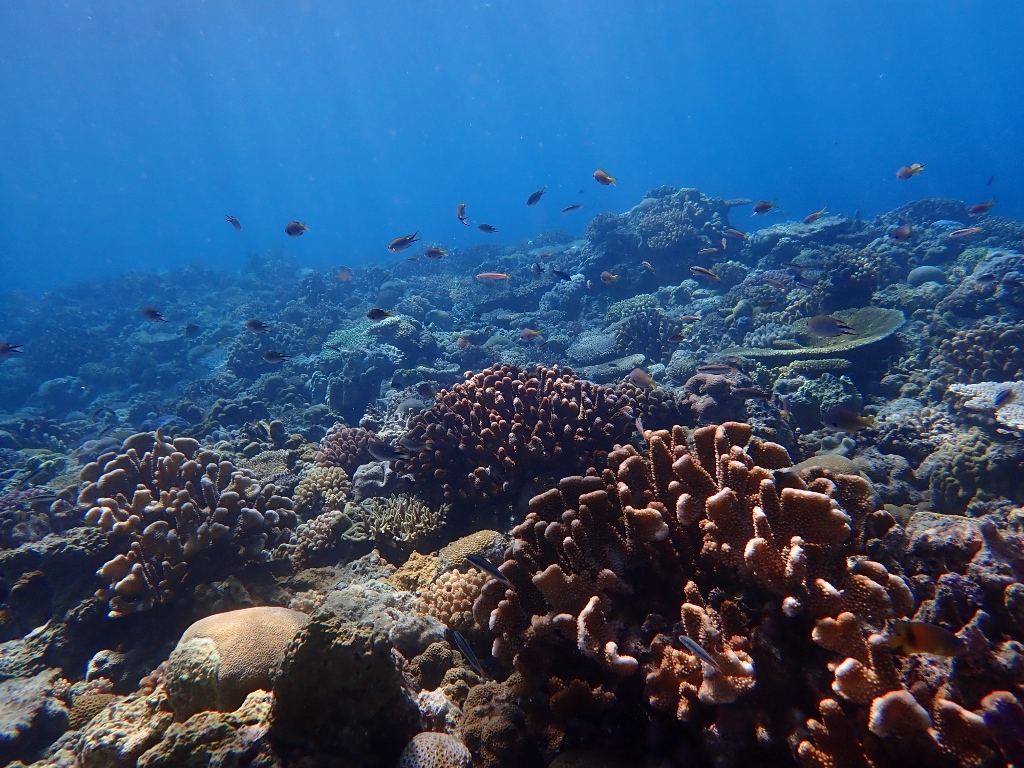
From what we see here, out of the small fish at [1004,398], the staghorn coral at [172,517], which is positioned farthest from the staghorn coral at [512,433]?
the small fish at [1004,398]

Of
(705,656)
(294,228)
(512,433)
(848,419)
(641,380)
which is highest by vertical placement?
(294,228)

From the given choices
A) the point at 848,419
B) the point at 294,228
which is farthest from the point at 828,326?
the point at 294,228

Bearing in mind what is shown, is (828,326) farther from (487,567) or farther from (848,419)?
(487,567)

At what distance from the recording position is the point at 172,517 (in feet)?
17.0

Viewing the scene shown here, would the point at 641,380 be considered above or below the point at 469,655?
above

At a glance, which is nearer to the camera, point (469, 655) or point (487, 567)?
point (487, 567)

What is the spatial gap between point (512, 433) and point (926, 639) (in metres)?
3.74

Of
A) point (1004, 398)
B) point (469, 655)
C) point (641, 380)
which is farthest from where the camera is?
point (641, 380)

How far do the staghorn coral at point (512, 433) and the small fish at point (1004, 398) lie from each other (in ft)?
15.6

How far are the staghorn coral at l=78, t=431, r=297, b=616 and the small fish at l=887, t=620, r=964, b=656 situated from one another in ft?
19.0

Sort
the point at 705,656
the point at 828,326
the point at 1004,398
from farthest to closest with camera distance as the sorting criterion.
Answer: the point at 828,326 → the point at 1004,398 → the point at 705,656

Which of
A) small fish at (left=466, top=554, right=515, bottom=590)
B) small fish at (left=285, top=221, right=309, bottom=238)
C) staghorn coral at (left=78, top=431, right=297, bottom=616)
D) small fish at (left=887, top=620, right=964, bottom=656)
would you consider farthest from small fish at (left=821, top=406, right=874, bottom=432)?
small fish at (left=285, top=221, right=309, bottom=238)

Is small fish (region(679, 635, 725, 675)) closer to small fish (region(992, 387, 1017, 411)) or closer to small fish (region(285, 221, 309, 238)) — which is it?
small fish (region(992, 387, 1017, 411))

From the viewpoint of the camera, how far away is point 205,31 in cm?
6112
